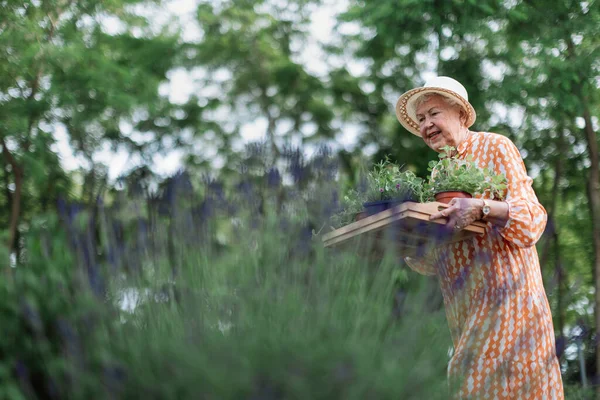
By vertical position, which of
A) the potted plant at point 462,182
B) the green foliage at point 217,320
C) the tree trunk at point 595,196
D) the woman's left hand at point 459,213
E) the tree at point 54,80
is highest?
the tree at point 54,80

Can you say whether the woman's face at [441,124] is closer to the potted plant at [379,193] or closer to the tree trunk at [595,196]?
the potted plant at [379,193]

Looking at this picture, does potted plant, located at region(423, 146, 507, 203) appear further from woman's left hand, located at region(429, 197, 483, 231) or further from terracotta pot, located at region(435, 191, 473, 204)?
woman's left hand, located at region(429, 197, 483, 231)

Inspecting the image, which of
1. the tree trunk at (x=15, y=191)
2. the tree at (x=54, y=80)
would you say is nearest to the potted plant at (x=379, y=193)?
the tree at (x=54, y=80)

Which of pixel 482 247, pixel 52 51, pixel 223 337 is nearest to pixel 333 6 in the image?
pixel 52 51

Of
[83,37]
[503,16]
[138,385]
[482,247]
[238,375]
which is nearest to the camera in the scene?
[238,375]

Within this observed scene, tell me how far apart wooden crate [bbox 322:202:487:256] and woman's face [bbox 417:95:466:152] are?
0.42m

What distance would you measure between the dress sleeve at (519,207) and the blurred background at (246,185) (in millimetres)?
148

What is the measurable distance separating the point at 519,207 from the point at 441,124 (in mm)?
487

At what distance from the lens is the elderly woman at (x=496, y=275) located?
8.38 feet

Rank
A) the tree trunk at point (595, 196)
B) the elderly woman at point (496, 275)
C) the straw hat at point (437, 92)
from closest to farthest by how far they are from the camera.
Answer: the elderly woman at point (496, 275) < the straw hat at point (437, 92) < the tree trunk at point (595, 196)

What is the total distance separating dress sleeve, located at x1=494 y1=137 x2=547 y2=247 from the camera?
256 centimetres

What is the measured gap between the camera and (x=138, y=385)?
166cm

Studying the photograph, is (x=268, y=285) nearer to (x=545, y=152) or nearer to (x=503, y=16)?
(x=503, y=16)

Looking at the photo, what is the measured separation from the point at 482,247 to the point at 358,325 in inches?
40.9
